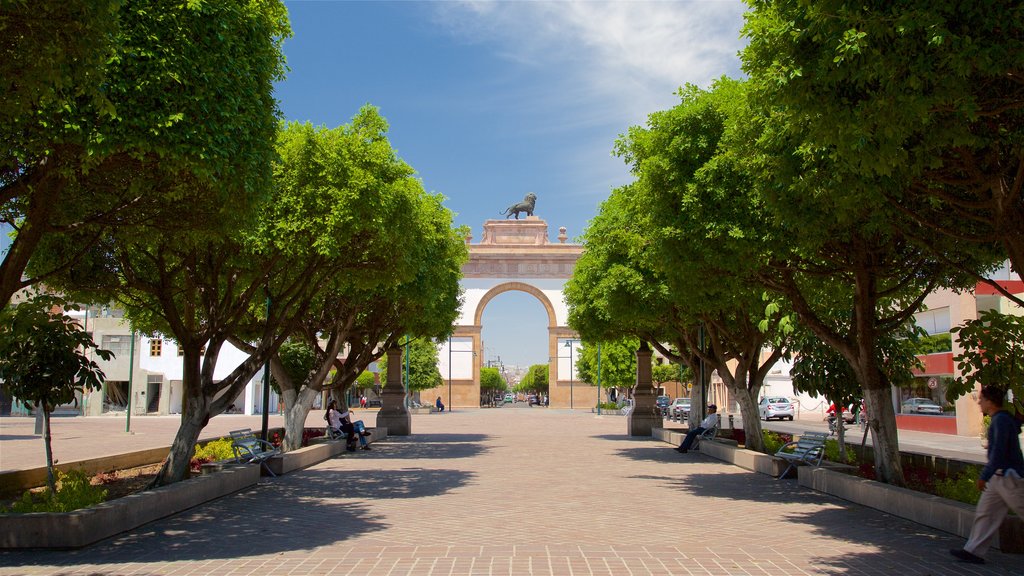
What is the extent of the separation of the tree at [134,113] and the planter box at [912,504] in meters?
8.55

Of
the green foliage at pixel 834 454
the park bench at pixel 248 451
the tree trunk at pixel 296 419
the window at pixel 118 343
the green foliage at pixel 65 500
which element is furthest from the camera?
the window at pixel 118 343

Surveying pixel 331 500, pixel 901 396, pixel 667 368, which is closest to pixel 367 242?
pixel 331 500

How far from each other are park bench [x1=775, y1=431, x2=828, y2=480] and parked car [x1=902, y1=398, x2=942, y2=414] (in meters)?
22.1

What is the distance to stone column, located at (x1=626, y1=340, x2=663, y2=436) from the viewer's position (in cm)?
3062

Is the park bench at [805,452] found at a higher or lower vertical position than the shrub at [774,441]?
higher

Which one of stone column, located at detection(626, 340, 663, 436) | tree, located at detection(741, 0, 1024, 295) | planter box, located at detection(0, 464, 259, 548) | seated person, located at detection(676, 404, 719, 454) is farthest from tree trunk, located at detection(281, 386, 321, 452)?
stone column, located at detection(626, 340, 663, 436)

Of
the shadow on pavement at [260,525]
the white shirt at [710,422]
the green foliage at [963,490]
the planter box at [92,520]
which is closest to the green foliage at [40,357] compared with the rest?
the planter box at [92,520]

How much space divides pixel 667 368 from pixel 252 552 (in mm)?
67522

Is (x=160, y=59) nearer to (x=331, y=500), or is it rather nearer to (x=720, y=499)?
(x=331, y=500)

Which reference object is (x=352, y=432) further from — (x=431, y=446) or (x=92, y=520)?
(x=92, y=520)

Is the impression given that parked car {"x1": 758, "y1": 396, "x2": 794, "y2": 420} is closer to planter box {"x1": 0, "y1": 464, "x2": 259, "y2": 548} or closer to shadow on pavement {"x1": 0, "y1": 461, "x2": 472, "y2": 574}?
shadow on pavement {"x1": 0, "y1": 461, "x2": 472, "y2": 574}

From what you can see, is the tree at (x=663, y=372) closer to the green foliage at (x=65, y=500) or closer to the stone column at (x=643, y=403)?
the stone column at (x=643, y=403)

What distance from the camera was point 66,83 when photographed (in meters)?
6.41

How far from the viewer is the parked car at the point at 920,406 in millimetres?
34562
